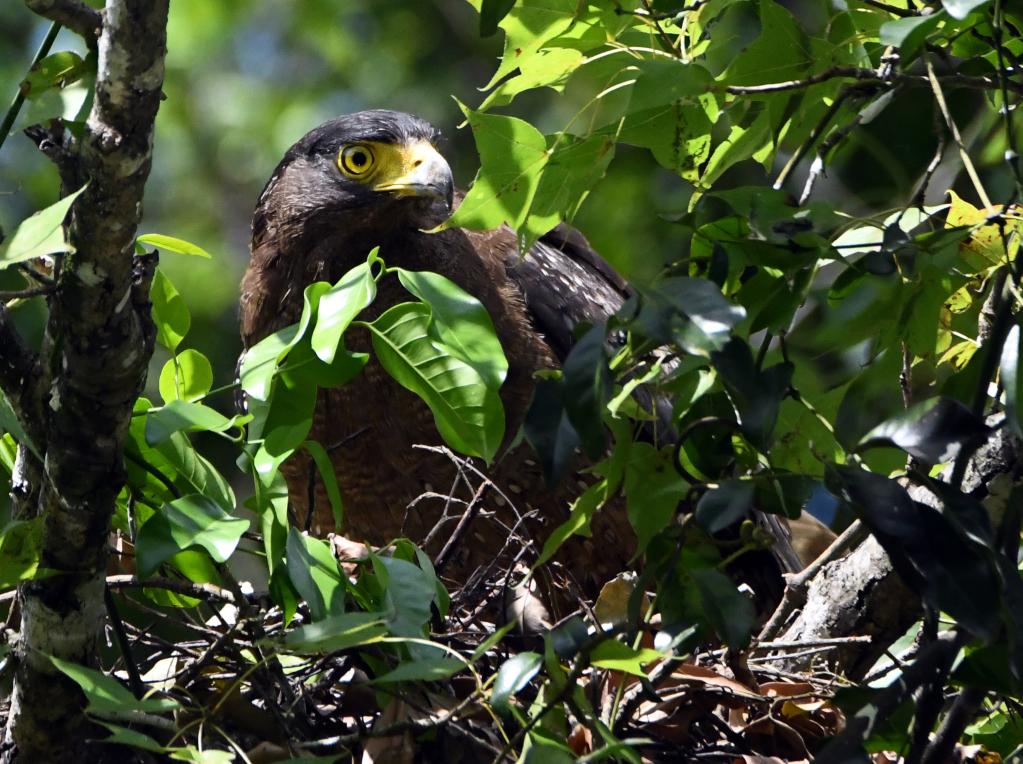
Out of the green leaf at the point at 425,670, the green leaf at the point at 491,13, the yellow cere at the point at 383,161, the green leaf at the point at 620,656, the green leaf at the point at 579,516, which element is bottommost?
the green leaf at the point at 425,670

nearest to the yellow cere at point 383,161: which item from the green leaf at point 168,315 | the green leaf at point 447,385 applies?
the green leaf at point 168,315

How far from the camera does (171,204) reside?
8.48 m

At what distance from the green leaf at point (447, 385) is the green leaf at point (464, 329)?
0.09 ft

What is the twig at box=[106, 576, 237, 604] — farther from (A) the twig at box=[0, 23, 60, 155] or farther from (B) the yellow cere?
(B) the yellow cere

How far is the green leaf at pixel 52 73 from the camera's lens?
2283 mm

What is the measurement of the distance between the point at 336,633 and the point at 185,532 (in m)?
0.40

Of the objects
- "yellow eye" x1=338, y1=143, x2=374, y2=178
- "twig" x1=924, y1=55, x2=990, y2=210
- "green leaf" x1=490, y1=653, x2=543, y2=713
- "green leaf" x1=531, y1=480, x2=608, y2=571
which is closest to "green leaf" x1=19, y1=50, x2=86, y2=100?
"green leaf" x1=531, y1=480, x2=608, y2=571

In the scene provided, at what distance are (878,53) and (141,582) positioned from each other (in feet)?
5.74

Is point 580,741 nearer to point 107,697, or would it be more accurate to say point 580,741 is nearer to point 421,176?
point 107,697

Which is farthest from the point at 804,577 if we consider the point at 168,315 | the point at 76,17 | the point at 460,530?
the point at 76,17

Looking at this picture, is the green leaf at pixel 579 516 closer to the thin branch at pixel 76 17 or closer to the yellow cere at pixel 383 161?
the thin branch at pixel 76 17

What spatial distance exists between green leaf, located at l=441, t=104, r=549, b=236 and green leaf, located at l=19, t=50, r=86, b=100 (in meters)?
0.67

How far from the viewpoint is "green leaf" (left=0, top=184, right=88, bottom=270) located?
1.94 m

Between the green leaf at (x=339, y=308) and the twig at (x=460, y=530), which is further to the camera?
the twig at (x=460, y=530)
